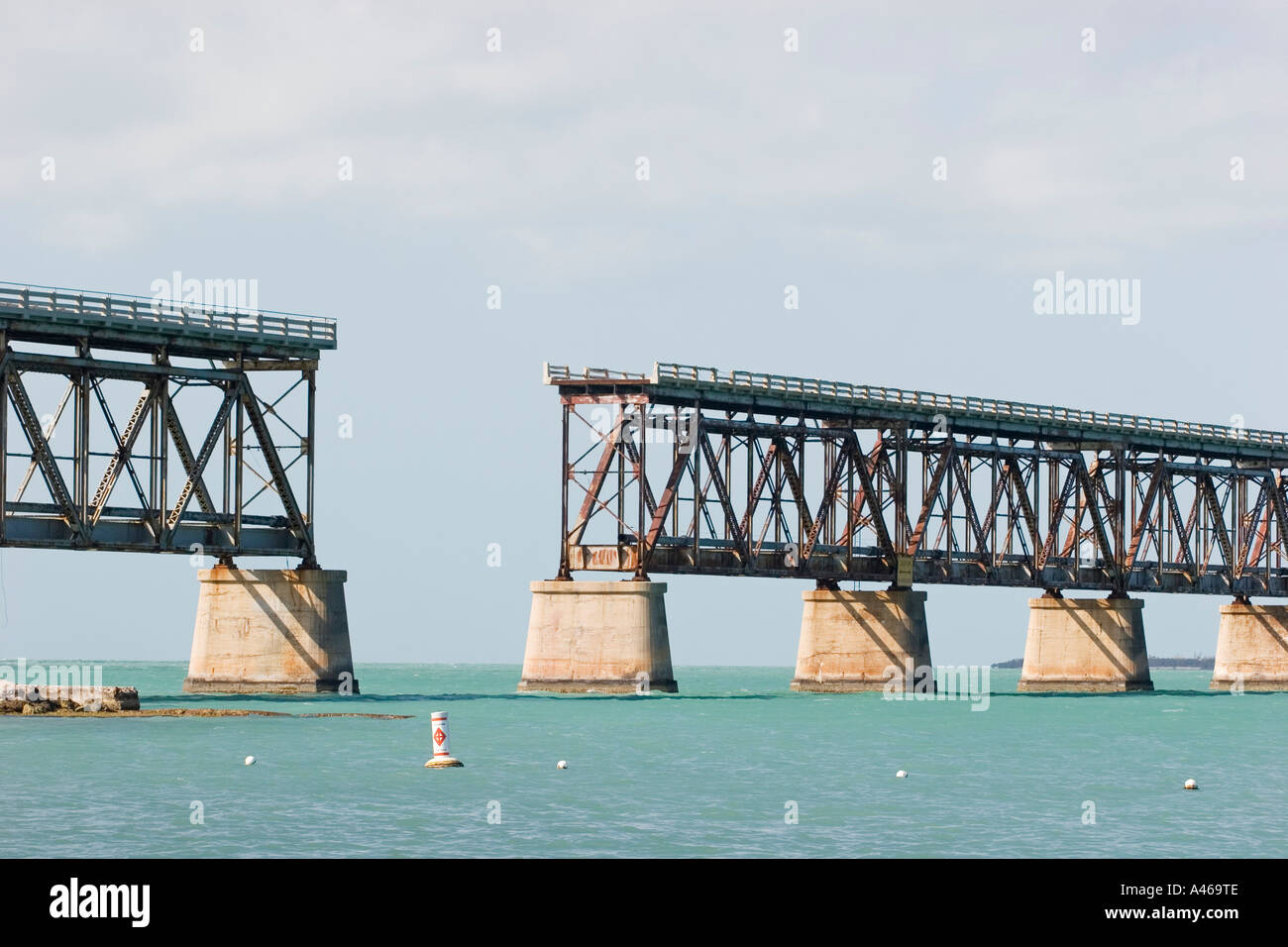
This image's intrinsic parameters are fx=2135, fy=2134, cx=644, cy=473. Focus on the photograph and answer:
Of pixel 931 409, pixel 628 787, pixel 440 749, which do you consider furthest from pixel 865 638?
pixel 628 787

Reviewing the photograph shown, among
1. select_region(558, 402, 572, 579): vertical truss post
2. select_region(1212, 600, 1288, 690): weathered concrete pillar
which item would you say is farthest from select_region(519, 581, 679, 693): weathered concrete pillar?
select_region(1212, 600, 1288, 690): weathered concrete pillar

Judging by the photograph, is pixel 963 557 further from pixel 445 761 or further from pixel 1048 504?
pixel 445 761

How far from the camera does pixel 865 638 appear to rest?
104875mm

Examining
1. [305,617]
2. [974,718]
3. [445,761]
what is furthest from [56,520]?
[974,718]

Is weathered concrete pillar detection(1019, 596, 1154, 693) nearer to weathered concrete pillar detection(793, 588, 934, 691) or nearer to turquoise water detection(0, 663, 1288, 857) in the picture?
weathered concrete pillar detection(793, 588, 934, 691)

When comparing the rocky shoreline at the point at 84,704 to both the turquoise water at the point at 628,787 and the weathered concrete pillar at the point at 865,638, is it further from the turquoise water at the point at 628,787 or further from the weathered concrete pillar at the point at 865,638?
the weathered concrete pillar at the point at 865,638

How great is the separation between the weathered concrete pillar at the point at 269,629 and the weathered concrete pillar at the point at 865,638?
30.7 metres

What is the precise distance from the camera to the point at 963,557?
11369 cm

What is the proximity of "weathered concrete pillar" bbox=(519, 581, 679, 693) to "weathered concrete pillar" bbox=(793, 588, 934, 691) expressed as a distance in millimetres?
15263

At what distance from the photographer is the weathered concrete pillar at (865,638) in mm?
104500

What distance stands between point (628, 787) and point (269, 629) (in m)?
33.6

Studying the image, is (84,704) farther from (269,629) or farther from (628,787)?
(628,787)

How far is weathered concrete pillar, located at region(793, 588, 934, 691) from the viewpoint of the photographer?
343ft
